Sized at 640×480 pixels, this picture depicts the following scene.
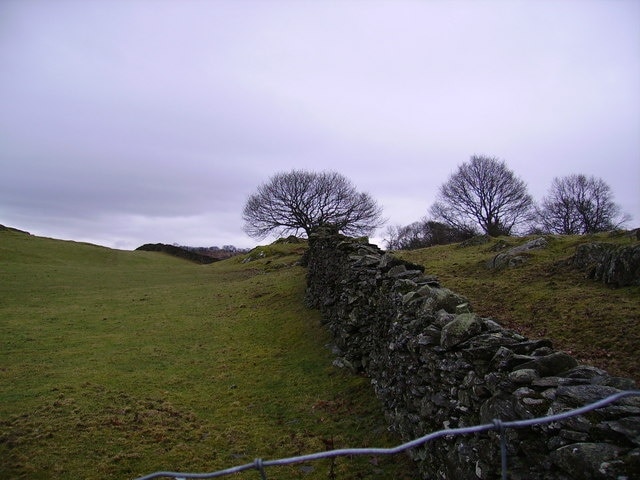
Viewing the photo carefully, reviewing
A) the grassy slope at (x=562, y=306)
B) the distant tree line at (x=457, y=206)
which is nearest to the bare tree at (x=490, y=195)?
the distant tree line at (x=457, y=206)

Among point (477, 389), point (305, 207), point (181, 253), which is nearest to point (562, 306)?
point (477, 389)

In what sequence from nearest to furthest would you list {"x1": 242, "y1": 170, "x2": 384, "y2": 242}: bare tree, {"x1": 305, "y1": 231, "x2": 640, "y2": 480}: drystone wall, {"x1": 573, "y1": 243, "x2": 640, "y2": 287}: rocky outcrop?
1. {"x1": 305, "y1": 231, "x2": 640, "y2": 480}: drystone wall
2. {"x1": 573, "y1": 243, "x2": 640, "y2": 287}: rocky outcrop
3. {"x1": 242, "y1": 170, "x2": 384, "y2": 242}: bare tree

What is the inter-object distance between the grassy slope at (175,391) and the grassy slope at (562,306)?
4371 millimetres

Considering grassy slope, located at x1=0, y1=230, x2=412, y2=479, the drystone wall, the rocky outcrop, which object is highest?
the rocky outcrop

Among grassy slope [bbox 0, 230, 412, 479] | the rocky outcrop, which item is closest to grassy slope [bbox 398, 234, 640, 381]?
the rocky outcrop

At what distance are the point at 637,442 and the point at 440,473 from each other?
2834 mm

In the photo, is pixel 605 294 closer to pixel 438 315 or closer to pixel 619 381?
pixel 438 315

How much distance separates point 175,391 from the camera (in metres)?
10.0

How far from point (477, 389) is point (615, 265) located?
9.81 metres

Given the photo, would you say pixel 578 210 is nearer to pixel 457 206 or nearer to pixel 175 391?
pixel 457 206

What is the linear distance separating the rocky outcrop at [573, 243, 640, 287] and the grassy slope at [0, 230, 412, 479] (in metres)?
8.23

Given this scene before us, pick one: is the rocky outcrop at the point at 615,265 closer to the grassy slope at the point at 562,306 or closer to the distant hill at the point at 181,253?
the grassy slope at the point at 562,306

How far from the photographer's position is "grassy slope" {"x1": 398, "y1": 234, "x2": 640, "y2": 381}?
797cm

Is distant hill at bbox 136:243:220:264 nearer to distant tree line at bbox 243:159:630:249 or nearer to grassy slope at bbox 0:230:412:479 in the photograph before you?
distant tree line at bbox 243:159:630:249
